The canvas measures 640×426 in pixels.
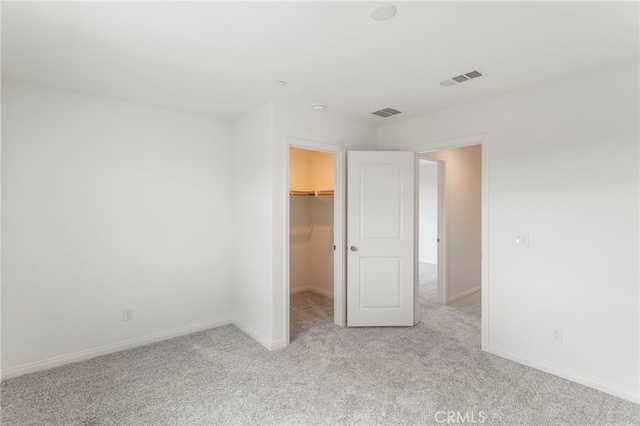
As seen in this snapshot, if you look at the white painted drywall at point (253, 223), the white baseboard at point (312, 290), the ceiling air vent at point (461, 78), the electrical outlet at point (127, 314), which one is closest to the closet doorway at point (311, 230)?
the white baseboard at point (312, 290)

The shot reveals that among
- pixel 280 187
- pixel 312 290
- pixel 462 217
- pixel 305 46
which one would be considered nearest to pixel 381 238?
pixel 280 187

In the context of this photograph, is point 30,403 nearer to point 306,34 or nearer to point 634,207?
point 306,34

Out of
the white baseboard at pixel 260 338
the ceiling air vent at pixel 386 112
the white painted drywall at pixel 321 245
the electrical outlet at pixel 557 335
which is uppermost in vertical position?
the ceiling air vent at pixel 386 112

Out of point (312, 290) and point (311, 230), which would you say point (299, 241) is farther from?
point (312, 290)

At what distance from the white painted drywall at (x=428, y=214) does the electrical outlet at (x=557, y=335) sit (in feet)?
17.3

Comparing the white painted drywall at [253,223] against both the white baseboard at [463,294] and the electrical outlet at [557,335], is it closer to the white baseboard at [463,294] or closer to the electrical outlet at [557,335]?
the electrical outlet at [557,335]

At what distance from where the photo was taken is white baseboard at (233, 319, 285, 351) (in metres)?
3.14

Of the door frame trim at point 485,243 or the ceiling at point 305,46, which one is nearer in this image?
the ceiling at point 305,46

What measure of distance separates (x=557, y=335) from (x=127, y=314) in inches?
153

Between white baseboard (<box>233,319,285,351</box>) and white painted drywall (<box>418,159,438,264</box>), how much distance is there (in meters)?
5.57

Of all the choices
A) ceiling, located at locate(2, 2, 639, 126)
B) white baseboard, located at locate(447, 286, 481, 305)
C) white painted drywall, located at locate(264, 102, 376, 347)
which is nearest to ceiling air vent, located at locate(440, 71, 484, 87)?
ceiling, located at locate(2, 2, 639, 126)

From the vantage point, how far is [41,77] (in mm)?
2576

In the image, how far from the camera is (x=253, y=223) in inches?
136

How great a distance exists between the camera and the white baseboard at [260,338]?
10.3ft
